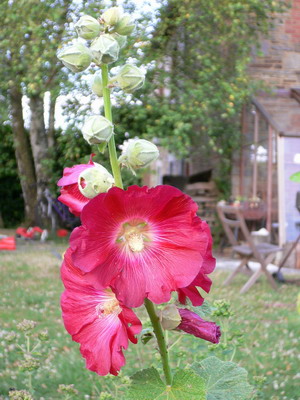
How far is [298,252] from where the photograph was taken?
948cm

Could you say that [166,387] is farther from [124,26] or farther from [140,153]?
[124,26]

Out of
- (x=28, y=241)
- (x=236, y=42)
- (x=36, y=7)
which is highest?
(x=36, y=7)

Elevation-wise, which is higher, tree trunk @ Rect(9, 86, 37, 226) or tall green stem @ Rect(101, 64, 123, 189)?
tall green stem @ Rect(101, 64, 123, 189)

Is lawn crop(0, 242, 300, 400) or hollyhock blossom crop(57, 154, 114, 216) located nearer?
hollyhock blossom crop(57, 154, 114, 216)

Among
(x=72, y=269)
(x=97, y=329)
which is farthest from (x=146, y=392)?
(x=72, y=269)

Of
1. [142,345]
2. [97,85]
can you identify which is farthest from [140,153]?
[142,345]

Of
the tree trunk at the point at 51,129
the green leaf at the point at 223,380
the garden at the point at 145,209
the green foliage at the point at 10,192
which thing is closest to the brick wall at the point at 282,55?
the garden at the point at 145,209

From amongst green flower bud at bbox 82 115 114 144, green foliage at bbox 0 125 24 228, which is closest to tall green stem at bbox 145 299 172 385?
green flower bud at bbox 82 115 114 144

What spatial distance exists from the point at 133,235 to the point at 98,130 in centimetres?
18

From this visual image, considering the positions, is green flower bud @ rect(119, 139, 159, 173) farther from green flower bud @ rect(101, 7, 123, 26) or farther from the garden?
green flower bud @ rect(101, 7, 123, 26)

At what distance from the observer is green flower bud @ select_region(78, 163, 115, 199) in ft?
3.19

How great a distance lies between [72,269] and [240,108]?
10389mm

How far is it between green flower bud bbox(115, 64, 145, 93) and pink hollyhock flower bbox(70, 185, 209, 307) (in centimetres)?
23

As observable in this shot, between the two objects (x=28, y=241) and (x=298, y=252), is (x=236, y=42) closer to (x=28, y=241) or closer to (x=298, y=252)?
(x=298, y=252)
